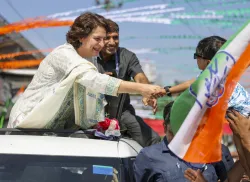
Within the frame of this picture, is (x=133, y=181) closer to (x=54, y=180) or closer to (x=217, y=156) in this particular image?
(x=54, y=180)

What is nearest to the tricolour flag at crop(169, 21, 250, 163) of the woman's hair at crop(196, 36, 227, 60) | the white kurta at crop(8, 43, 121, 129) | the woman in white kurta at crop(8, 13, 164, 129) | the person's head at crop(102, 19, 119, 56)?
the woman's hair at crop(196, 36, 227, 60)

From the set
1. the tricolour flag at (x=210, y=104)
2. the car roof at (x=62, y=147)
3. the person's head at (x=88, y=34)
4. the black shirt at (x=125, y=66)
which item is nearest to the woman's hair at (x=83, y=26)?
the person's head at (x=88, y=34)

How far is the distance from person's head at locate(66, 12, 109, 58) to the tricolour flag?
1513mm

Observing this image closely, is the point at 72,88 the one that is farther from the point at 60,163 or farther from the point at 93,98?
the point at 60,163

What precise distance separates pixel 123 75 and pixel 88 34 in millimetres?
964

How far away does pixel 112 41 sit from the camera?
15.3ft

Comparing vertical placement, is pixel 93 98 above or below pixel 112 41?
below

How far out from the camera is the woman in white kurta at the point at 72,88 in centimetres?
349

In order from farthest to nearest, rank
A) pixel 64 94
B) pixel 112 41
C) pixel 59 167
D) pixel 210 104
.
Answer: pixel 112 41 < pixel 64 94 < pixel 59 167 < pixel 210 104

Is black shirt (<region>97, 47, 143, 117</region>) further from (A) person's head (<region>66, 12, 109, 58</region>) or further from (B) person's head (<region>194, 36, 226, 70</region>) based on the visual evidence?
(B) person's head (<region>194, 36, 226, 70</region>)

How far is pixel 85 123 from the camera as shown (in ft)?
12.7

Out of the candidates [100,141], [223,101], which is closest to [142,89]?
[100,141]

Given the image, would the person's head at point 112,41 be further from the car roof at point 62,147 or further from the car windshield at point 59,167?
the car windshield at point 59,167

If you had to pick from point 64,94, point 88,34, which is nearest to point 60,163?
point 64,94
